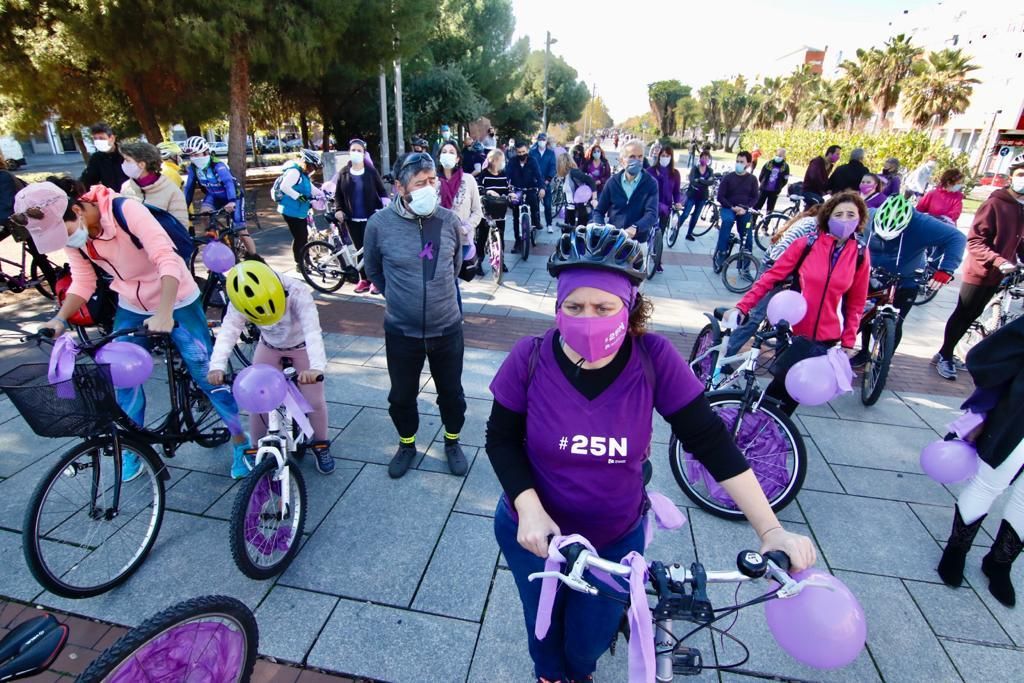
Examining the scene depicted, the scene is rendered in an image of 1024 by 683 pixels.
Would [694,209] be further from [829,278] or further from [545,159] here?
[829,278]

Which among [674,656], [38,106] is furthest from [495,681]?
[38,106]

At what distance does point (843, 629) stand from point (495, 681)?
169 centimetres

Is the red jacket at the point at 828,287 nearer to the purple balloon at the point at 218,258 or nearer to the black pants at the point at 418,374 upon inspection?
the black pants at the point at 418,374

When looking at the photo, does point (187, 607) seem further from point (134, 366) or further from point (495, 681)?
point (134, 366)

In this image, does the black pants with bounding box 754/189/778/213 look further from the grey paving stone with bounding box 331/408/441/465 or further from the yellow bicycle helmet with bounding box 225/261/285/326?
the yellow bicycle helmet with bounding box 225/261/285/326

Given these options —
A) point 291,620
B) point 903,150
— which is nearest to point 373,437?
point 291,620

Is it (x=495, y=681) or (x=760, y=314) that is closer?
(x=495, y=681)

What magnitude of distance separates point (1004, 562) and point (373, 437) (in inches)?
163


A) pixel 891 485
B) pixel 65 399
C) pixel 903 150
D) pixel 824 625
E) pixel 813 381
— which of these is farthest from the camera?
pixel 903 150

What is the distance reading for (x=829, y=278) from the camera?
11.9 feet

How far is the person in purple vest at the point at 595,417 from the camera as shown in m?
1.66

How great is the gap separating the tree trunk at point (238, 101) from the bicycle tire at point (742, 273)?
34.8ft

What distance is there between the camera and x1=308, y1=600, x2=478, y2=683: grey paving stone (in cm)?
247

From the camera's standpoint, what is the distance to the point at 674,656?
169cm
